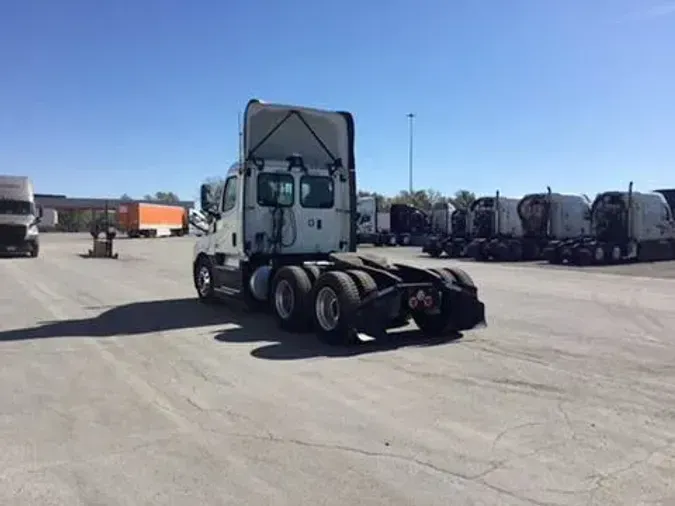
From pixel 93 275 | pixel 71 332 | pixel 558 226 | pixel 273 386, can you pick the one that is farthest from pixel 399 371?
pixel 558 226

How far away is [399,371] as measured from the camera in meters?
8.13

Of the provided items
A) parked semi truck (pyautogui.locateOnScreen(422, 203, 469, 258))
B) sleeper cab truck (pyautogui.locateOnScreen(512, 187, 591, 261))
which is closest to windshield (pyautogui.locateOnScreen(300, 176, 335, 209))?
sleeper cab truck (pyautogui.locateOnScreen(512, 187, 591, 261))

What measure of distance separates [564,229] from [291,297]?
26.3 metres

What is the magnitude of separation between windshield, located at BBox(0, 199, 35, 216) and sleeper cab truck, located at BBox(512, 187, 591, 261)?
22927mm

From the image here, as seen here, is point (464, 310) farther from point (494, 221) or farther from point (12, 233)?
point (494, 221)

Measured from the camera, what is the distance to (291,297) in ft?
36.2

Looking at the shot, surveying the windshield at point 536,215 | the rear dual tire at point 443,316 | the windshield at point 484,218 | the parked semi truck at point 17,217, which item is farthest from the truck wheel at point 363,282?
the windshield at point 484,218

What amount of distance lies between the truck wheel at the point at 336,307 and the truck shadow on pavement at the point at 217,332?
165mm

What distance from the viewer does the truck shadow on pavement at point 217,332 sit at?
950 cm

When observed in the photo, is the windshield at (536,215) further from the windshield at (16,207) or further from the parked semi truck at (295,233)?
the windshield at (16,207)

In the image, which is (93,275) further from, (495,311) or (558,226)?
(558,226)

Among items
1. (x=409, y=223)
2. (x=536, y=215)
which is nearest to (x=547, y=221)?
(x=536, y=215)

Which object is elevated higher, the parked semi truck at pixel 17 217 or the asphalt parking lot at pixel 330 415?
the parked semi truck at pixel 17 217

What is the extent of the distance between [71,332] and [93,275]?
1187 centimetres
